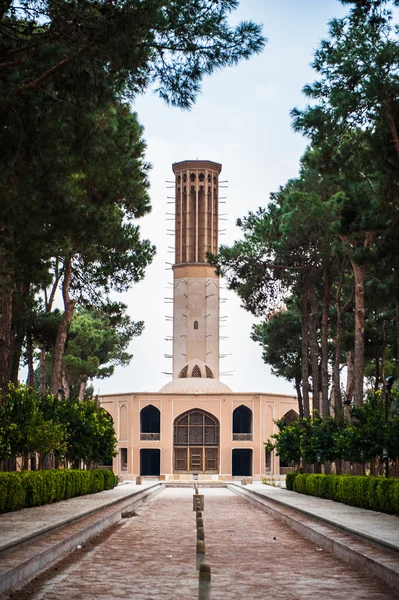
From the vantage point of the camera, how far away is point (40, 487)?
18.8 m

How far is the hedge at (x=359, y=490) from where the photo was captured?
52.7 ft

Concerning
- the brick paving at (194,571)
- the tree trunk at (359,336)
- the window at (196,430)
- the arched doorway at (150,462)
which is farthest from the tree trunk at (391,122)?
the arched doorway at (150,462)

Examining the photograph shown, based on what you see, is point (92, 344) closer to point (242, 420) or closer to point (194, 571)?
point (242, 420)

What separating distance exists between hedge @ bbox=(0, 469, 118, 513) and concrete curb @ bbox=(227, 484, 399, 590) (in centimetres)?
507

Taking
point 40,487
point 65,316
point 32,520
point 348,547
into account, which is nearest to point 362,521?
point 348,547

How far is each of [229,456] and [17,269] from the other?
37.9 m

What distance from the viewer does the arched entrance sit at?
5553 cm

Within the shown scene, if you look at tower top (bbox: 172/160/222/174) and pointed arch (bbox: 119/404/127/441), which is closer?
pointed arch (bbox: 119/404/127/441)

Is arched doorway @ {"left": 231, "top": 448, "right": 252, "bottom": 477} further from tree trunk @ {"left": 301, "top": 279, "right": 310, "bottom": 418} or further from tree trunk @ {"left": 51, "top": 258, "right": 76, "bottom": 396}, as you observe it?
tree trunk @ {"left": 51, "top": 258, "right": 76, "bottom": 396}

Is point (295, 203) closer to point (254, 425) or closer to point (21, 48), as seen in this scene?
point (21, 48)

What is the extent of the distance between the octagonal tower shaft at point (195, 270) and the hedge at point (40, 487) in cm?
3262

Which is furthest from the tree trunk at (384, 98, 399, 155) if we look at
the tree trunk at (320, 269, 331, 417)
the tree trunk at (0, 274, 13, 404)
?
the tree trunk at (320, 269, 331, 417)

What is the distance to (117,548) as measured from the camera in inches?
472

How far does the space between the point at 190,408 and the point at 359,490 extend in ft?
125
